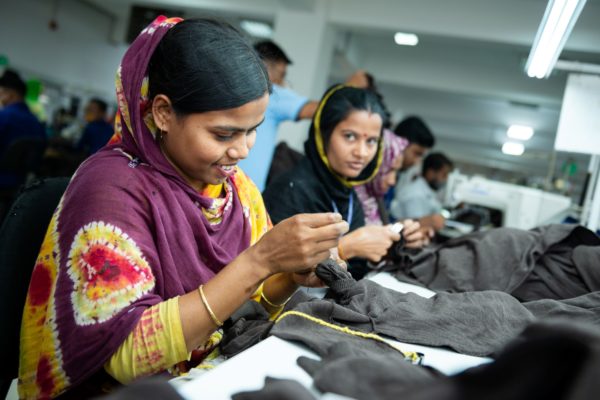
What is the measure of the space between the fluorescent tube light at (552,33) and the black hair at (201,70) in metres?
1.06

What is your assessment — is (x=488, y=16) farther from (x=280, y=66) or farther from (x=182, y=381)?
(x=182, y=381)

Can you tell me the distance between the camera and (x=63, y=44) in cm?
933

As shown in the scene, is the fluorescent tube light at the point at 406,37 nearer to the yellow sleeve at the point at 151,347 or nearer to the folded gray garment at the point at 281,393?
the yellow sleeve at the point at 151,347

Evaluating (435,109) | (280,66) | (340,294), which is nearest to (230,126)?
(340,294)

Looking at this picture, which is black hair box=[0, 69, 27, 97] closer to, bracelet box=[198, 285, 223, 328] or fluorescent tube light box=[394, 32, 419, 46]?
fluorescent tube light box=[394, 32, 419, 46]

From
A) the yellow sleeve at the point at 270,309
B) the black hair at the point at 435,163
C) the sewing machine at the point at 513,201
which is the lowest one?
the yellow sleeve at the point at 270,309

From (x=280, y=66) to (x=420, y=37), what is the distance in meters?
3.16

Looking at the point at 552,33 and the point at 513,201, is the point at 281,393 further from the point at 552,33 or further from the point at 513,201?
the point at 513,201

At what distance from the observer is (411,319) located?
1.06 meters

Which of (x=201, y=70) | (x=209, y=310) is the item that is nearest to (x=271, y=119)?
(x=201, y=70)

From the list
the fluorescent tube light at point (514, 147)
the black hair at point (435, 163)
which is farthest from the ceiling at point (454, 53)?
the black hair at point (435, 163)

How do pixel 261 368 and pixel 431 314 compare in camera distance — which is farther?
pixel 431 314

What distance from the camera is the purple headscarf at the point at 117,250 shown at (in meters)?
0.95

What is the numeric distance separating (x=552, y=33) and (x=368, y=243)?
37.8 inches
